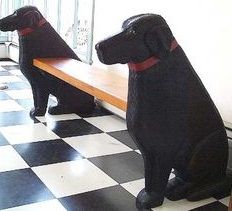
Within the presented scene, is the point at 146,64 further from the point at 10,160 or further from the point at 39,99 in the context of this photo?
the point at 39,99

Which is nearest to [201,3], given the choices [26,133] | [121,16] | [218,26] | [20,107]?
[218,26]

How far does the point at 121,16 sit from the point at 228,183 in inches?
58.0

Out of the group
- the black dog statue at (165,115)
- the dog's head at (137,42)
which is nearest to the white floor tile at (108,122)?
the black dog statue at (165,115)

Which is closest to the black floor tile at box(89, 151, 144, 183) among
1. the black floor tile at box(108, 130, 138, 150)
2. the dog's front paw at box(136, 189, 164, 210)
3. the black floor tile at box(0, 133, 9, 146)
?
the black floor tile at box(108, 130, 138, 150)

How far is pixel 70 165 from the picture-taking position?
182cm

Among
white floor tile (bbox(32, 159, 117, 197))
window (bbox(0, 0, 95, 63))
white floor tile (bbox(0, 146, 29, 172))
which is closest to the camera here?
white floor tile (bbox(32, 159, 117, 197))

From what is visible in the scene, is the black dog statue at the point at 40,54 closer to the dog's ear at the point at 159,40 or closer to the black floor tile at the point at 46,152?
the black floor tile at the point at 46,152

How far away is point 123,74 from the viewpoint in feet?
8.49

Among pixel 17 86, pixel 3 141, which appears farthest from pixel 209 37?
pixel 17 86

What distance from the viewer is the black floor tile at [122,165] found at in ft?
5.71

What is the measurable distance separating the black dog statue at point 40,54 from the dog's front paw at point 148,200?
1.32 metres

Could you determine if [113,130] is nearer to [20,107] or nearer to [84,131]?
[84,131]

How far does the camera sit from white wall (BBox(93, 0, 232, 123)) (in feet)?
5.86

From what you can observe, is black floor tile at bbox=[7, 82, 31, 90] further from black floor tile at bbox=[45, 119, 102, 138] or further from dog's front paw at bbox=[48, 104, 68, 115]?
black floor tile at bbox=[45, 119, 102, 138]
